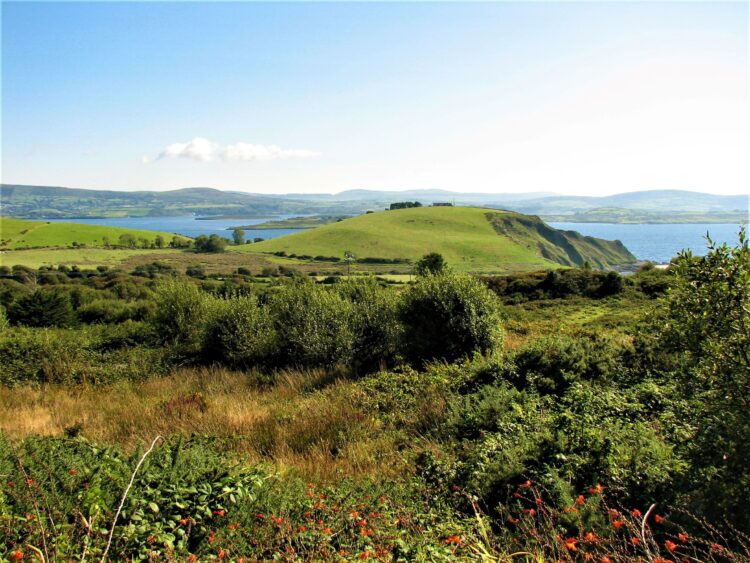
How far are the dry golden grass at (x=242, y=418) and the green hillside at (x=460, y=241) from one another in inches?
3839

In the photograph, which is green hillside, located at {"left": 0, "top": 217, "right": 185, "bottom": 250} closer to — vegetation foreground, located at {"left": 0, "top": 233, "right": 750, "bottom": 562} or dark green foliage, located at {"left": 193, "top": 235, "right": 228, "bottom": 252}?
dark green foliage, located at {"left": 193, "top": 235, "right": 228, "bottom": 252}

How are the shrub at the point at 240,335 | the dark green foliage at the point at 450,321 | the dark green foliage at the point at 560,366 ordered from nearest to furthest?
the dark green foliage at the point at 560,366
the dark green foliage at the point at 450,321
the shrub at the point at 240,335

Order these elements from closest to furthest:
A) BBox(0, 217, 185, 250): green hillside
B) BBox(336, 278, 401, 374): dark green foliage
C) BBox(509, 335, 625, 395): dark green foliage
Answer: BBox(509, 335, 625, 395): dark green foliage, BBox(336, 278, 401, 374): dark green foliage, BBox(0, 217, 185, 250): green hillside

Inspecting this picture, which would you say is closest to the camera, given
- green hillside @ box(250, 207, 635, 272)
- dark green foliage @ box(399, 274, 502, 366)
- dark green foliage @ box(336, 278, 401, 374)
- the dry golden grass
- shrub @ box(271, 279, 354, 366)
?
the dry golden grass

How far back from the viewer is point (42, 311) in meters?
26.7

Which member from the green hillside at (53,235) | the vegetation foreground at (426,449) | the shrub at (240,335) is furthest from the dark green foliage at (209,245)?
the vegetation foreground at (426,449)

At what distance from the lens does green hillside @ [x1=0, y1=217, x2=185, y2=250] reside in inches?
4633

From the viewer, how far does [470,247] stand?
12231 cm

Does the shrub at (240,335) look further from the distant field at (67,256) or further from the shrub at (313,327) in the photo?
the distant field at (67,256)

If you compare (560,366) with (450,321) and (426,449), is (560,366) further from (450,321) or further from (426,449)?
(450,321)

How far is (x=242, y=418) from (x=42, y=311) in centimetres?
2565

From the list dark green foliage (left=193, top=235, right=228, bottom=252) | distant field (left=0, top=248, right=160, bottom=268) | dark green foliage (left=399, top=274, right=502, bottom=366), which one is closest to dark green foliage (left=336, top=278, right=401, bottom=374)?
dark green foliage (left=399, top=274, right=502, bottom=366)

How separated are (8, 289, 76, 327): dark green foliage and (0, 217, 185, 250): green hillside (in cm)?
10805

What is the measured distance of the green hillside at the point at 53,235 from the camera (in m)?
118
